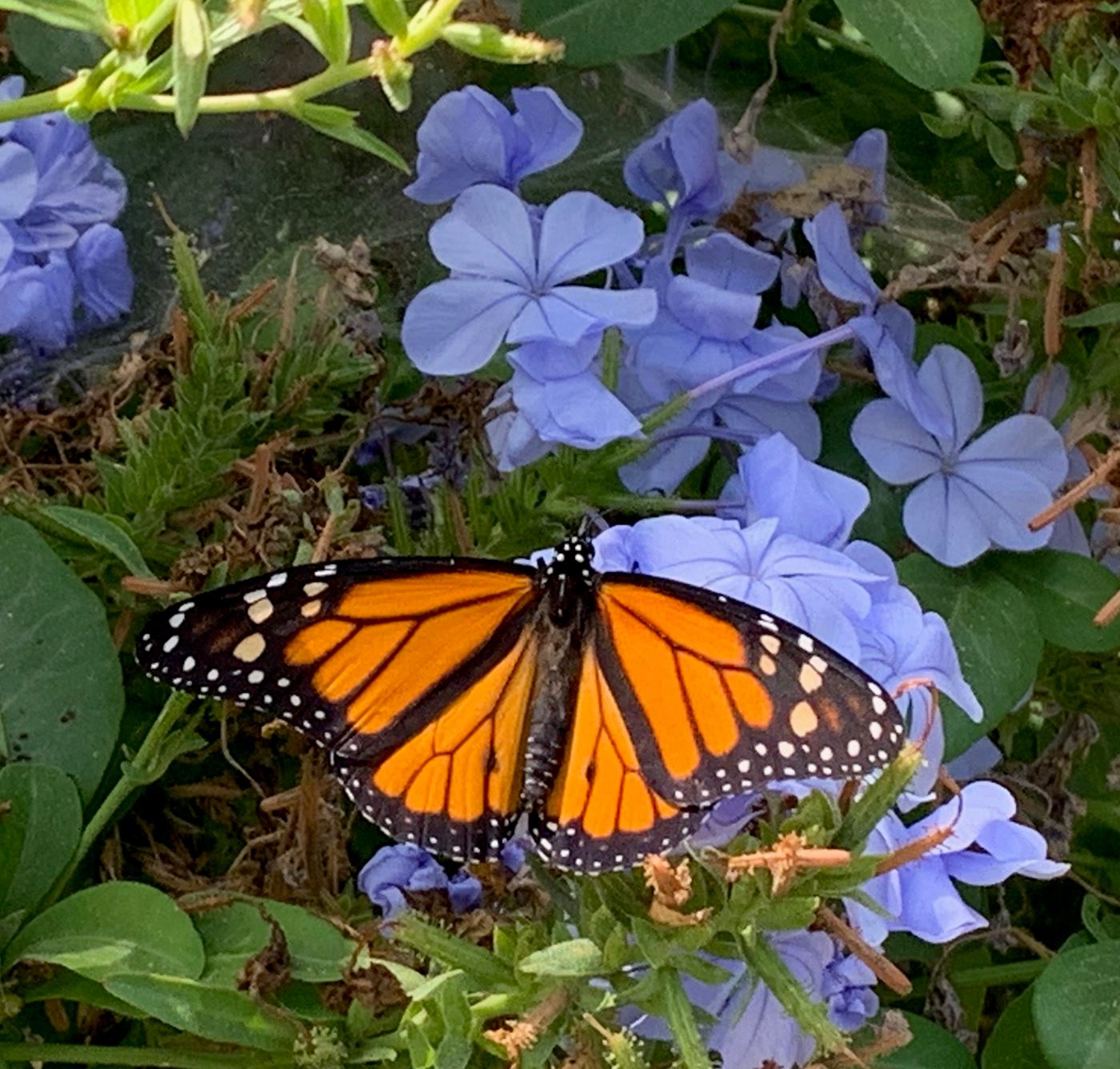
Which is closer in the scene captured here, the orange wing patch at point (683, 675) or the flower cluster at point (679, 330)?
the orange wing patch at point (683, 675)

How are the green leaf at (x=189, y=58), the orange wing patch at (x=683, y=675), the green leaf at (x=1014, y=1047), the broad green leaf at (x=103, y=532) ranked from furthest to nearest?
the green leaf at (x=1014, y=1047)
the broad green leaf at (x=103, y=532)
the orange wing patch at (x=683, y=675)
the green leaf at (x=189, y=58)

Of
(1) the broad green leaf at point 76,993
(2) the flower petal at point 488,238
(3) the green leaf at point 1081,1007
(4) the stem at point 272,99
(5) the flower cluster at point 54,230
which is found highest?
(4) the stem at point 272,99

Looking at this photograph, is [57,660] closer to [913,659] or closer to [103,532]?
[103,532]

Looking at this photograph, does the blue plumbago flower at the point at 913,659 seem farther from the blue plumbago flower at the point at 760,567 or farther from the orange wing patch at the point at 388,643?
the orange wing patch at the point at 388,643

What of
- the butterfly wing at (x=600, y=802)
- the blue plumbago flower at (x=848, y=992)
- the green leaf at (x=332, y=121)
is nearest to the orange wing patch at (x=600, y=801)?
the butterfly wing at (x=600, y=802)

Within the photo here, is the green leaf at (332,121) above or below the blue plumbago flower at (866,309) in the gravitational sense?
above

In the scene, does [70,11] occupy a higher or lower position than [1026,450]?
higher

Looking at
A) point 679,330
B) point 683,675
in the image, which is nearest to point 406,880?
point 683,675
